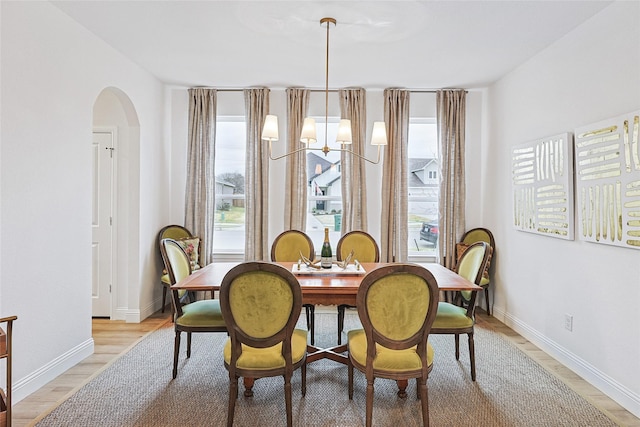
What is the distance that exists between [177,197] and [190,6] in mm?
2519

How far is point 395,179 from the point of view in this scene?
4.62 metres

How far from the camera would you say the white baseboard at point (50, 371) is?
8.12 feet

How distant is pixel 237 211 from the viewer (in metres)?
4.88

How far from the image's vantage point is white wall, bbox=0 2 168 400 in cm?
240

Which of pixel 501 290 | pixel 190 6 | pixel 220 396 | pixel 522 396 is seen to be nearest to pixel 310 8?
pixel 190 6

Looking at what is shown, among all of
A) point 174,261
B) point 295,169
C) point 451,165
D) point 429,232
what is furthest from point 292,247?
point 451,165

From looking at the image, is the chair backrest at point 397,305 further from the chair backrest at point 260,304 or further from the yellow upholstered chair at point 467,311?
the yellow upholstered chair at point 467,311

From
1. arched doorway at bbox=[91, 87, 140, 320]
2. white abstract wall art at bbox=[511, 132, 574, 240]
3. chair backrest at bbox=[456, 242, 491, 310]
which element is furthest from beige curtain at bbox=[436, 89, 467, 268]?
arched doorway at bbox=[91, 87, 140, 320]

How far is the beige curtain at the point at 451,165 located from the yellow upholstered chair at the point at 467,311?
1.47 meters

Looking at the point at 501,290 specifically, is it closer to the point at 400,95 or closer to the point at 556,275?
the point at 556,275

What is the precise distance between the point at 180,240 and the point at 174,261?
5.00 ft

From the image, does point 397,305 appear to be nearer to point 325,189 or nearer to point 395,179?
point 395,179

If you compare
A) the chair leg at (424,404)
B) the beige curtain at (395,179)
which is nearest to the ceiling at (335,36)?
the beige curtain at (395,179)

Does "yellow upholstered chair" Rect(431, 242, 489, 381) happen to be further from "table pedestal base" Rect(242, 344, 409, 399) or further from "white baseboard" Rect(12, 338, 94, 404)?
"white baseboard" Rect(12, 338, 94, 404)
